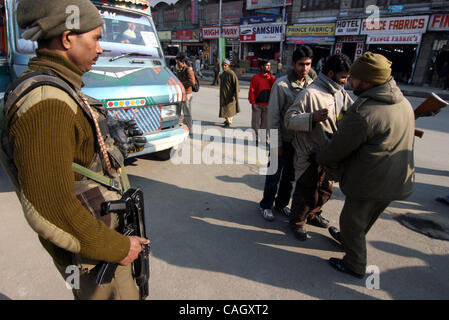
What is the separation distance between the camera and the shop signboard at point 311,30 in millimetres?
19422

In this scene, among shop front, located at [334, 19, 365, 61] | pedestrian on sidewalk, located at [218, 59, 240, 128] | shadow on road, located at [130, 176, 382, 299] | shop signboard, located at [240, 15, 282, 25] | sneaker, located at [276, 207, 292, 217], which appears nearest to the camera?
shadow on road, located at [130, 176, 382, 299]

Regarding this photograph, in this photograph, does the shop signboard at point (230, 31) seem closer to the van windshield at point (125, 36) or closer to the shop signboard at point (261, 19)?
the shop signboard at point (261, 19)

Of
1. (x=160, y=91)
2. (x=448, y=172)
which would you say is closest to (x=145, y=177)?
(x=160, y=91)

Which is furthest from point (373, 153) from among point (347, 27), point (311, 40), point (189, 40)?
point (189, 40)

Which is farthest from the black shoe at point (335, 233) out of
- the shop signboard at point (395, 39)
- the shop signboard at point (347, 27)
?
the shop signboard at point (347, 27)

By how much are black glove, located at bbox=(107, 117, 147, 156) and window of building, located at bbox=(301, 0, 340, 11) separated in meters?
22.0

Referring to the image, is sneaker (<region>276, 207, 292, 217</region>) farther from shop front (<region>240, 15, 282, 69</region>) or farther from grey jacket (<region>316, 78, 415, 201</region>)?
shop front (<region>240, 15, 282, 69</region>)

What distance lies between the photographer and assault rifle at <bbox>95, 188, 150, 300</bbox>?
117cm

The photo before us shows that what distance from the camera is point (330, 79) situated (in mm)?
2541

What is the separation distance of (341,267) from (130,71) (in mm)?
3575

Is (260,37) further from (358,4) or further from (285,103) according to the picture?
(285,103)

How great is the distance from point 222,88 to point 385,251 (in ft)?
17.9

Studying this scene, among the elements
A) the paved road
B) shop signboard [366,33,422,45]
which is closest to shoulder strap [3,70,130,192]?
the paved road

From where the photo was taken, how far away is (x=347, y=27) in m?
18.5
